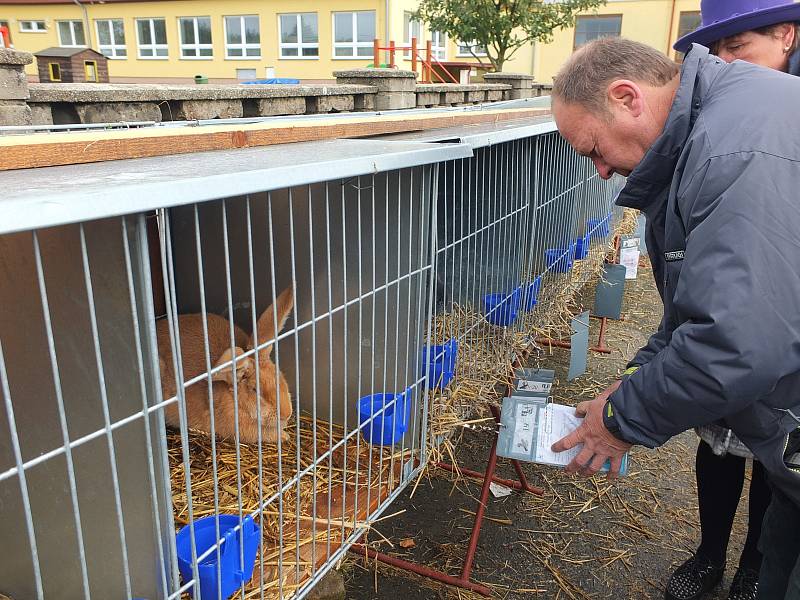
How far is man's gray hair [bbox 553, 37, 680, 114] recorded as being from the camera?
188 cm

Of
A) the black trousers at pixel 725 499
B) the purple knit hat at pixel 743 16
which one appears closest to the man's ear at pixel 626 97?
the purple knit hat at pixel 743 16

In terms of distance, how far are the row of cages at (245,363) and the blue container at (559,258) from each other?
6 cm

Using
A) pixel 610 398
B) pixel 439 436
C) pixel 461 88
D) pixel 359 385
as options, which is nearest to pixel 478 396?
pixel 439 436

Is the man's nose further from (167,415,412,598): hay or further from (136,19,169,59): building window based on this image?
(136,19,169,59): building window

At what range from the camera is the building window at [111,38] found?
2845 cm

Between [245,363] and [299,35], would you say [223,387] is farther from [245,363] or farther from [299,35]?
[299,35]

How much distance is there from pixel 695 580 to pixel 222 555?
2369 millimetres

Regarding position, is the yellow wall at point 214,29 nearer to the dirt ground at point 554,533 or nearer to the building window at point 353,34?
the building window at point 353,34

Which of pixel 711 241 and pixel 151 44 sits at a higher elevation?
pixel 151 44

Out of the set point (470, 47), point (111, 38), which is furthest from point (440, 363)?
point (111, 38)

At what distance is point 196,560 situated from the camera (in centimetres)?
147

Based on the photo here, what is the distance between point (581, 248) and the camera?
193 inches

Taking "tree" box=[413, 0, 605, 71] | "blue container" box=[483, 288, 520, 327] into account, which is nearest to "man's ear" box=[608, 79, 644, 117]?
"blue container" box=[483, 288, 520, 327]

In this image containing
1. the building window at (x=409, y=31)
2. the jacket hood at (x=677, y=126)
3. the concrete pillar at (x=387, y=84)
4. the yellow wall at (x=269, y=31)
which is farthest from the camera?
the yellow wall at (x=269, y=31)
